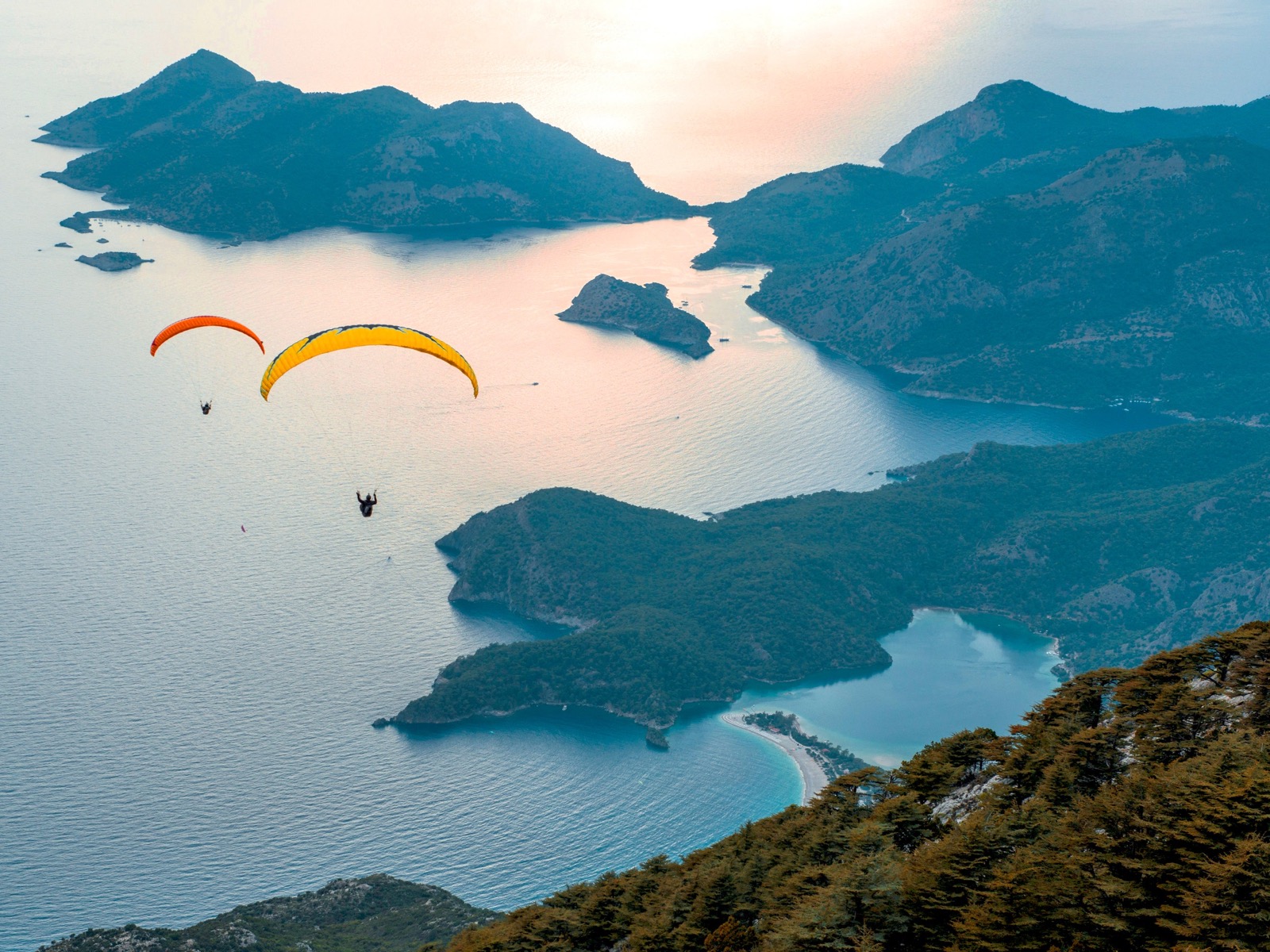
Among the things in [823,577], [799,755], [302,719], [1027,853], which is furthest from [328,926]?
[823,577]

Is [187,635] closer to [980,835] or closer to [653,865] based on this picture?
[653,865]

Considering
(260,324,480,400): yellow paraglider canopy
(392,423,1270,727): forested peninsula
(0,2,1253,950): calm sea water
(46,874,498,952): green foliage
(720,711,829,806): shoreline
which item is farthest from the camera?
(392,423,1270,727): forested peninsula

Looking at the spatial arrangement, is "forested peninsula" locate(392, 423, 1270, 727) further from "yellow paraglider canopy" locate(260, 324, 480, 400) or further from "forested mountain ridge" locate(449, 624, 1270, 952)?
"forested mountain ridge" locate(449, 624, 1270, 952)

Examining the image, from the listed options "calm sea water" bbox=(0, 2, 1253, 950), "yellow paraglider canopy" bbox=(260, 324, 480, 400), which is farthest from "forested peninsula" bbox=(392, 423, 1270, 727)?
"yellow paraglider canopy" bbox=(260, 324, 480, 400)

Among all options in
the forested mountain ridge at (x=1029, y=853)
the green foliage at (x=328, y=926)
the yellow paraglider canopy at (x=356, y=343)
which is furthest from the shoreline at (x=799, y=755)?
the forested mountain ridge at (x=1029, y=853)

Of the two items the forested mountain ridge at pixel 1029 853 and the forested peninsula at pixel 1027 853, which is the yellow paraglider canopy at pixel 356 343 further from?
the forested mountain ridge at pixel 1029 853

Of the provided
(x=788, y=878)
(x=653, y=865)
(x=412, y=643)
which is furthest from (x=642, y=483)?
(x=788, y=878)
